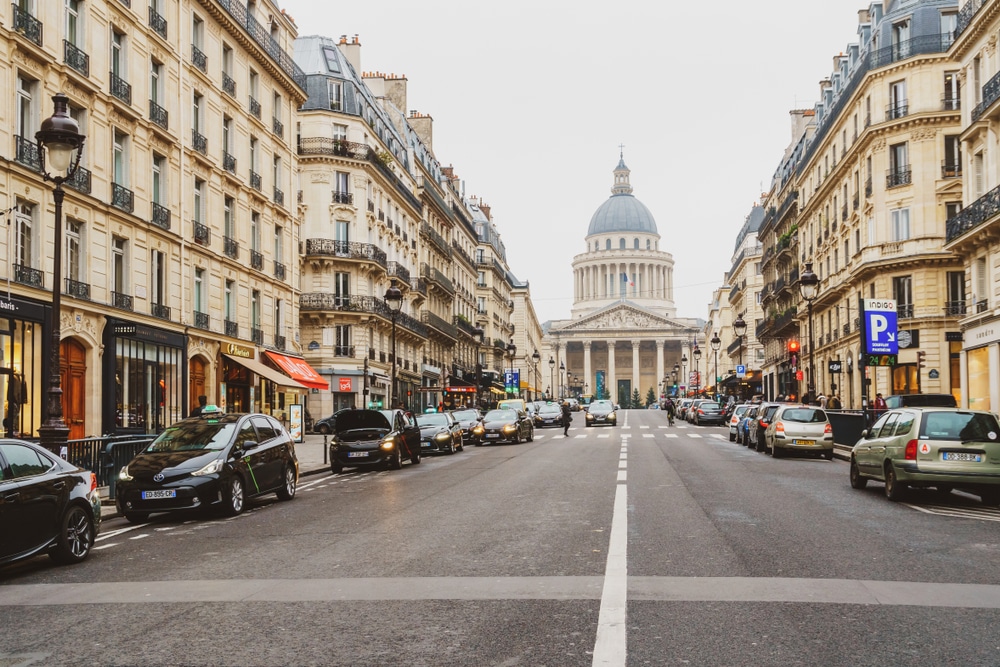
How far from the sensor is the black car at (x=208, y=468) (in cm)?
1411

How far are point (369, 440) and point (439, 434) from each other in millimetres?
8021

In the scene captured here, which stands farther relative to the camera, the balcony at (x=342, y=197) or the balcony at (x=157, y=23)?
the balcony at (x=342, y=197)

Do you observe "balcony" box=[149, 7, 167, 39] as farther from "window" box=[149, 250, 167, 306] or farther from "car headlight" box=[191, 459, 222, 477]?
"car headlight" box=[191, 459, 222, 477]

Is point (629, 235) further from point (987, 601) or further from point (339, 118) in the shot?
point (987, 601)

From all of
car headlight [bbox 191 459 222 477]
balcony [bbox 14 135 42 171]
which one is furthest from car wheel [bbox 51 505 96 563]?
balcony [bbox 14 135 42 171]

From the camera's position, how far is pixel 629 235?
18338 centimetres

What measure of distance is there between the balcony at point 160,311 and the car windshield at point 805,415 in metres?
16.3

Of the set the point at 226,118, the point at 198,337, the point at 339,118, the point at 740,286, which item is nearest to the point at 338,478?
the point at 198,337

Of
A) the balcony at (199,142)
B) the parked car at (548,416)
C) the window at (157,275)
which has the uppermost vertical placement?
the balcony at (199,142)

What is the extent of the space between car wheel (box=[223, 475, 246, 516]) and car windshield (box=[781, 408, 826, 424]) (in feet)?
54.3

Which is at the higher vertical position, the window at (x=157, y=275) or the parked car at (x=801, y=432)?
the window at (x=157, y=275)

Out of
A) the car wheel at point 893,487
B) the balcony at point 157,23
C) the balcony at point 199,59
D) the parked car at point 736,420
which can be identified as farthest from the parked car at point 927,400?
the balcony at point 157,23

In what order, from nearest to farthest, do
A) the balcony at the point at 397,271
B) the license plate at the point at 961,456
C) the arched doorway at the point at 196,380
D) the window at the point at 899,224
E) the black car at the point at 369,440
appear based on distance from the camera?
the license plate at the point at 961,456
the black car at the point at 369,440
the arched doorway at the point at 196,380
the window at the point at 899,224
the balcony at the point at 397,271

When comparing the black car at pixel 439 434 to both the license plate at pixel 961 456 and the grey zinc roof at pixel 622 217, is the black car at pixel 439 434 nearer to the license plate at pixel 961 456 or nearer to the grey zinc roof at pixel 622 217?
the license plate at pixel 961 456
